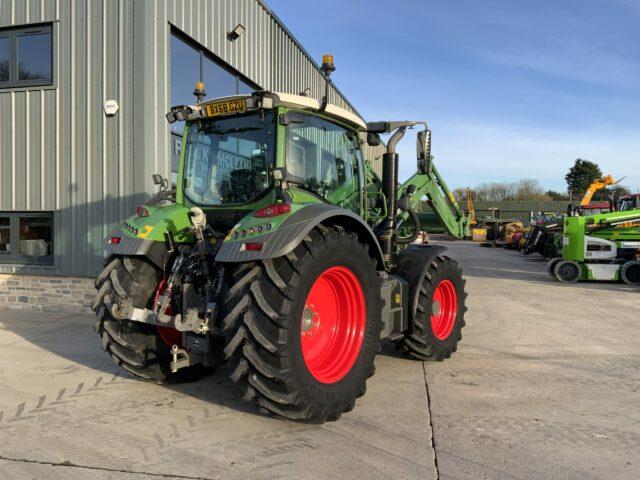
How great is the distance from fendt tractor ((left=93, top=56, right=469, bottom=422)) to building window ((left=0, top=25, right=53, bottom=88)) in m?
4.91

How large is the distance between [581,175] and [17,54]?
79602 millimetres

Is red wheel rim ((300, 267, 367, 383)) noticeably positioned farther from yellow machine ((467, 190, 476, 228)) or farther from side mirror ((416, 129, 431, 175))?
yellow machine ((467, 190, 476, 228))

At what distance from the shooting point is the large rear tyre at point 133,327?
4.18 m

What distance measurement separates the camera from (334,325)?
421 centimetres

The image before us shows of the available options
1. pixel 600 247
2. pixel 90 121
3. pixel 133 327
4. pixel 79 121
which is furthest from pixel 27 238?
pixel 600 247

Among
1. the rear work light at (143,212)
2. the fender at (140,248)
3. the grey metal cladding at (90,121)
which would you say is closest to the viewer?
the fender at (140,248)

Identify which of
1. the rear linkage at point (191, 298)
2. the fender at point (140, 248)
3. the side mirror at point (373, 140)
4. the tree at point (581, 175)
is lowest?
the rear linkage at point (191, 298)

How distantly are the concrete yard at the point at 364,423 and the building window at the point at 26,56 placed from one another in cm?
447

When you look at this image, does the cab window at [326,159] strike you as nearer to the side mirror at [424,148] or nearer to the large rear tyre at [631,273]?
the side mirror at [424,148]

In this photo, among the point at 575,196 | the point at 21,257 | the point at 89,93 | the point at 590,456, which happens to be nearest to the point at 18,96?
the point at 89,93

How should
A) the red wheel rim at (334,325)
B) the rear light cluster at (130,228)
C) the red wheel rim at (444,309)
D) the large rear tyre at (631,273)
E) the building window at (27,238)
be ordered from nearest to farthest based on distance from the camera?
the red wheel rim at (334,325), the rear light cluster at (130,228), the red wheel rim at (444,309), the building window at (27,238), the large rear tyre at (631,273)

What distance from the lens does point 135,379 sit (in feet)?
16.0

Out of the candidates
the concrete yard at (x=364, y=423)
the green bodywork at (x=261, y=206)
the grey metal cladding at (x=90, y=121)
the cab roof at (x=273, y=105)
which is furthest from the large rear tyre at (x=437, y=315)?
the grey metal cladding at (x=90, y=121)

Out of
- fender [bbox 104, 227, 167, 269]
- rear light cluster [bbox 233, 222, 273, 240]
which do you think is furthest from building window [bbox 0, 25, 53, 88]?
rear light cluster [bbox 233, 222, 273, 240]
